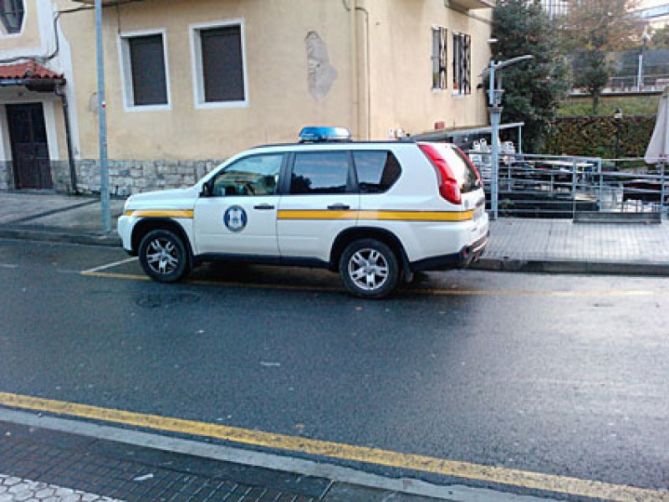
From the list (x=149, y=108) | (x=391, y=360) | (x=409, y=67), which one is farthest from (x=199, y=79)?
(x=391, y=360)

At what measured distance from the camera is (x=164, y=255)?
8227mm

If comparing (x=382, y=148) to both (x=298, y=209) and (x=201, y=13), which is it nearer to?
(x=298, y=209)

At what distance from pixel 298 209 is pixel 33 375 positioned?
10.9ft

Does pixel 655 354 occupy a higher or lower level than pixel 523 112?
lower

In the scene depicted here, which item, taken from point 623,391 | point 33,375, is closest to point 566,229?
point 623,391

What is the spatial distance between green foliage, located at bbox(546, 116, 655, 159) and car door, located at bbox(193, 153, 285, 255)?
78.4ft

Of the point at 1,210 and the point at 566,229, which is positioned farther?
the point at 1,210

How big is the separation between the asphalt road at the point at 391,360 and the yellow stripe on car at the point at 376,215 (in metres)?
0.93

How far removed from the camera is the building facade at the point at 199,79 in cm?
1288

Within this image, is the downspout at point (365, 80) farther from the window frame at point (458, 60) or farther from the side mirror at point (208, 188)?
the window frame at point (458, 60)

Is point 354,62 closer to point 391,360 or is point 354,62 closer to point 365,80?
point 365,80

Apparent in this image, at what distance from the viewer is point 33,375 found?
5.19 meters

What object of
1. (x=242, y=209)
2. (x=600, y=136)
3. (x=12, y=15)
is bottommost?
(x=242, y=209)

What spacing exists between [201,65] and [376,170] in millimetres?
8425
